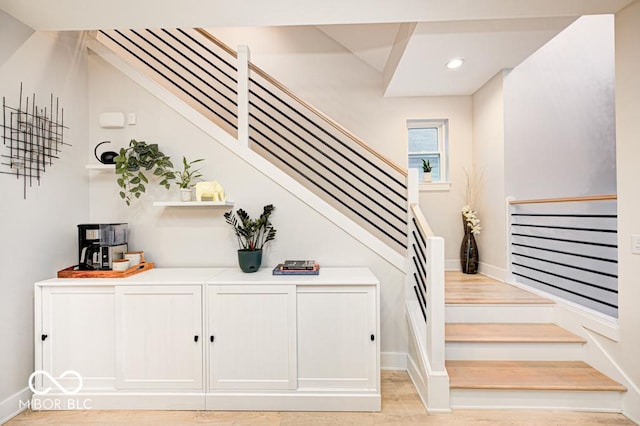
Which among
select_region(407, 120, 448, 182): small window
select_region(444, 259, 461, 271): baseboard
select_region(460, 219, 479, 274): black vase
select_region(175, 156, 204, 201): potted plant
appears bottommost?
select_region(444, 259, 461, 271): baseboard

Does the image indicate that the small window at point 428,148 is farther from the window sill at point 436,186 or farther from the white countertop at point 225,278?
the white countertop at point 225,278

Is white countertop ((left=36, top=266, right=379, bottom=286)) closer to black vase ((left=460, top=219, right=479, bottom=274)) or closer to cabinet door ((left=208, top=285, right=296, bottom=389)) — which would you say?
cabinet door ((left=208, top=285, right=296, bottom=389))

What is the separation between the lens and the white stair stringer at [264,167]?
2.82 m

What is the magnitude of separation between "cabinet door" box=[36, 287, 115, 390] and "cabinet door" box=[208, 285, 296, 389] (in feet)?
2.38

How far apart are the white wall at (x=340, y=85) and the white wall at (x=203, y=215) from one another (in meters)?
1.73

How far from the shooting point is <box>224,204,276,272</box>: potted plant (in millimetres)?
2578

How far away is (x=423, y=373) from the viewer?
2363mm

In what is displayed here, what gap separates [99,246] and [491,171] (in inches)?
153

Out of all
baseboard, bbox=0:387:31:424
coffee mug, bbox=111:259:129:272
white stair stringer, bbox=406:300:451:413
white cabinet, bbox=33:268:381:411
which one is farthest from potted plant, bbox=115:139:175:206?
white stair stringer, bbox=406:300:451:413

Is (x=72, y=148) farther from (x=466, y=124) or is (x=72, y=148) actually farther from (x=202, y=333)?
(x=466, y=124)

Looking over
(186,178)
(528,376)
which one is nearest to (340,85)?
(186,178)

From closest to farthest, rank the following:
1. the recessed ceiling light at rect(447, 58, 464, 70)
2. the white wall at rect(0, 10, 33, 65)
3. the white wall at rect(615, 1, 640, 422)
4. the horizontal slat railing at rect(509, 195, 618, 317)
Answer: the white wall at rect(615, 1, 640, 422) < the white wall at rect(0, 10, 33, 65) < the recessed ceiling light at rect(447, 58, 464, 70) < the horizontal slat railing at rect(509, 195, 618, 317)

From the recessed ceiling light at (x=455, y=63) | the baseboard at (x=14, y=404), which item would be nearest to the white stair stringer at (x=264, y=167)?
the recessed ceiling light at (x=455, y=63)

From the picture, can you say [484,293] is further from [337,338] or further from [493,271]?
[337,338]
